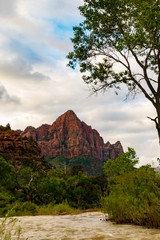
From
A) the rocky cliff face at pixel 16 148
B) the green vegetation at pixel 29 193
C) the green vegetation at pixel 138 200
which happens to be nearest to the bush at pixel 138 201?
the green vegetation at pixel 138 200

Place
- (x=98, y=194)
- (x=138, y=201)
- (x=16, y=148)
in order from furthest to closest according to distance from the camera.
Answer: (x=16, y=148) < (x=98, y=194) < (x=138, y=201)

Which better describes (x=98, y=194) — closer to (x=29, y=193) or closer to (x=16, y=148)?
(x=29, y=193)

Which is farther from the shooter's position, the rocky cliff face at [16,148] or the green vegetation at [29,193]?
the rocky cliff face at [16,148]

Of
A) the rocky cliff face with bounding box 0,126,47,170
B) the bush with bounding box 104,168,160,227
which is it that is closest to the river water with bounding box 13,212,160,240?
the bush with bounding box 104,168,160,227

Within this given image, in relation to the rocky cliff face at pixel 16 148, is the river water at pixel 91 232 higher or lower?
lower

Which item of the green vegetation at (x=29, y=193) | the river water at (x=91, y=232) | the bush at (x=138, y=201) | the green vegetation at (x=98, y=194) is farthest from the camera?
the green vegetation at (x=29, y=193)

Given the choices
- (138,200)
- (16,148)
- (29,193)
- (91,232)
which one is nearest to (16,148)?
(16,148)

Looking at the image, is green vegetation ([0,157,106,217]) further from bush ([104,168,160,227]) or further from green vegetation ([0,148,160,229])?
bush ([104,168,160,227])

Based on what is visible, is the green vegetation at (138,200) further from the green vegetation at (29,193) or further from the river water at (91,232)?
the green vegetation at (29,193)

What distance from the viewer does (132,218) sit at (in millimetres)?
7656

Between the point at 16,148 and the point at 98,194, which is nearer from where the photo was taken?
the point at 98,194

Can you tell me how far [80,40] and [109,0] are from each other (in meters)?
3.31

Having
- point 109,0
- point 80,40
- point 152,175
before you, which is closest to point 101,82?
point 80,40

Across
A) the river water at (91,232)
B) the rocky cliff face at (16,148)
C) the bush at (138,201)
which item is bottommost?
the river water at (91,232)
